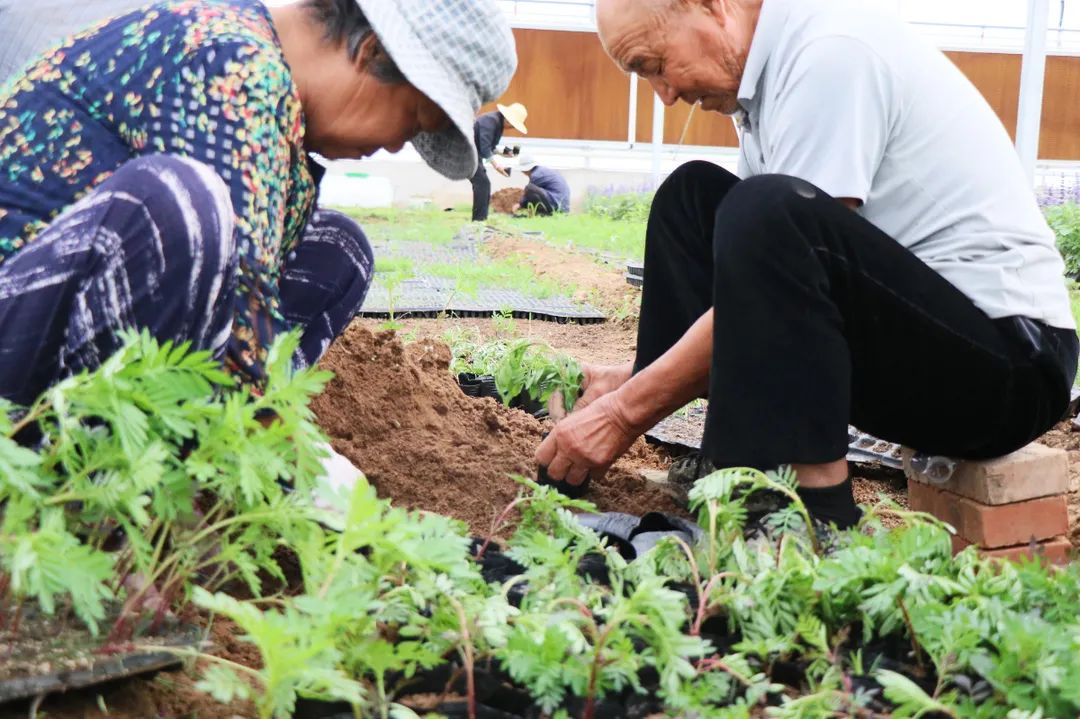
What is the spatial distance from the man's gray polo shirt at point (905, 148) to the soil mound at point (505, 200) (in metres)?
13.8

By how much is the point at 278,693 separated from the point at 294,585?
0.74 m

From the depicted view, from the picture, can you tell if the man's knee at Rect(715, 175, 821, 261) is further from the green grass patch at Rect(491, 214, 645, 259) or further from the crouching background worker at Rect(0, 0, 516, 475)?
the green grass patch at Rect(491, 214, 645, 259)

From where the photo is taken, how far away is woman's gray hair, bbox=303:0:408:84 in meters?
1.87

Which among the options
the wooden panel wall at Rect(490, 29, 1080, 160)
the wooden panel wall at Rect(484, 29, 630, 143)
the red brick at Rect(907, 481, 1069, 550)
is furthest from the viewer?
the wooden panel wall at Rect(484, 29, 630, 143)

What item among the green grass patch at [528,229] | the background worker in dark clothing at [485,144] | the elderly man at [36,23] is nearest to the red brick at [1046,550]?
the elderly man at [36,23]

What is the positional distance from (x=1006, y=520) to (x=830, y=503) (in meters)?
0.43

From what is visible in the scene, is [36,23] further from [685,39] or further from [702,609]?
[702,609]

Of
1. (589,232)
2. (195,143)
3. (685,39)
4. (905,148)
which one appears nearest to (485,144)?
(589,232)

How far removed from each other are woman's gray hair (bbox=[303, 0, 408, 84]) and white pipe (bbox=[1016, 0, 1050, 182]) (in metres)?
4.58

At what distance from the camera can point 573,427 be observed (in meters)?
2.27

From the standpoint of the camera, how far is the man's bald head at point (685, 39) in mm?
2225

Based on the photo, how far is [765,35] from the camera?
215 centimetres

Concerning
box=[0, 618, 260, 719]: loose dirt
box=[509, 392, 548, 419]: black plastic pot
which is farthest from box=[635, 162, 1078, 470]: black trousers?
box=[509, 392, 548, 419]: black plastic pot

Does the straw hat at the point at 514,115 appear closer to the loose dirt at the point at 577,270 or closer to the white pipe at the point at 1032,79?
the loose dirt at the point at 577,270
